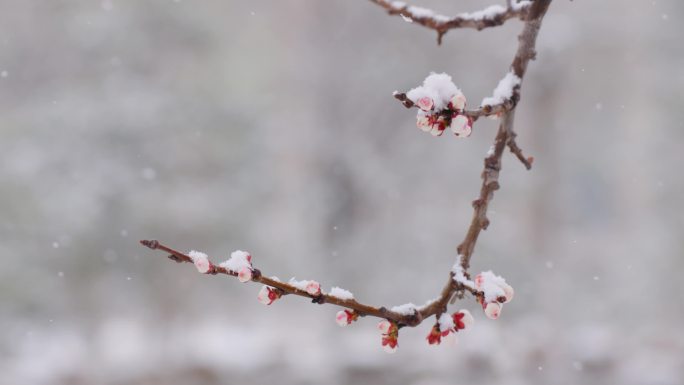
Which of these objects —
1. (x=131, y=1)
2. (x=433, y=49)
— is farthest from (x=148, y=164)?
(x=433, y=49)

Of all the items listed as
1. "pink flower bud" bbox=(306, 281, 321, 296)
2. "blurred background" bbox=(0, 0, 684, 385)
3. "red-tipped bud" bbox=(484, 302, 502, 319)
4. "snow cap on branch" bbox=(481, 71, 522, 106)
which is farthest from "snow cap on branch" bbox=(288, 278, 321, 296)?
"blurred background" bbox=(0, 0, 684, 385)

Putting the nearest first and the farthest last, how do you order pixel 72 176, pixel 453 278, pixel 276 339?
pixel 453 278, pixel 72 176, pixel 276 339

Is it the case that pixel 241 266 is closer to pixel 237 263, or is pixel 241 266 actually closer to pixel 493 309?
pixel 237 263

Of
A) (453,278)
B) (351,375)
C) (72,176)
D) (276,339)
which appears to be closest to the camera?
(453,278)

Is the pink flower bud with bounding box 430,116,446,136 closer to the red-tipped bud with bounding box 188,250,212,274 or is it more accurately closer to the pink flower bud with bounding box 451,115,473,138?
the pink flower bud with bounding box 451,115,473,138

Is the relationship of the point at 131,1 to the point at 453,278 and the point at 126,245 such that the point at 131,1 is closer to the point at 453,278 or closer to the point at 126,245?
the point at 126,245

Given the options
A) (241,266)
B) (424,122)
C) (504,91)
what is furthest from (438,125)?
(241,266)
